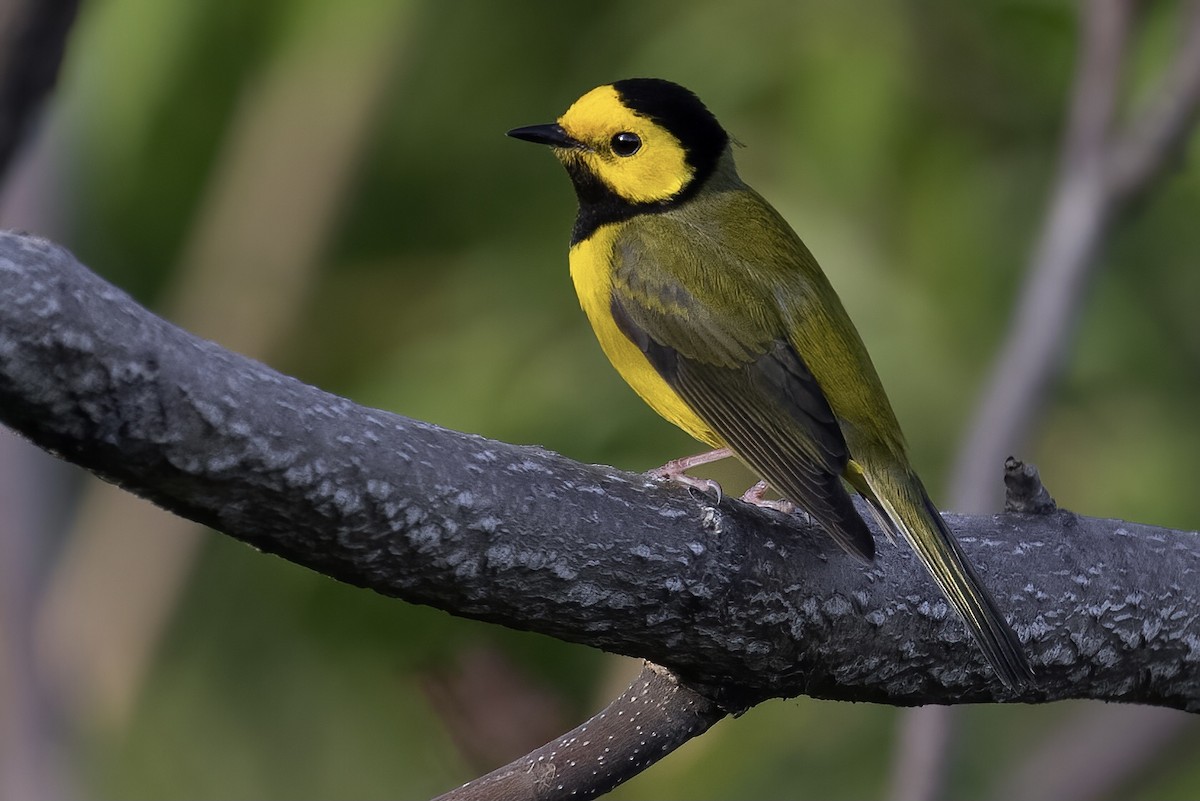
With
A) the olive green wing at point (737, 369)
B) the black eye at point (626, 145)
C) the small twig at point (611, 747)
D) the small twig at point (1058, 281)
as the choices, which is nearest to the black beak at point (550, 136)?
the black eye at point (626, 145)

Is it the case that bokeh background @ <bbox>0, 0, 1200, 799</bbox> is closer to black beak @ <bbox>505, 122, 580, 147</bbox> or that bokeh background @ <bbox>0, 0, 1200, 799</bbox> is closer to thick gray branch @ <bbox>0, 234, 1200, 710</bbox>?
black beak @ <bbox>505, 122, 580, 147</bbox>

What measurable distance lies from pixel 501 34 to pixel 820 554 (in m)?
4.56

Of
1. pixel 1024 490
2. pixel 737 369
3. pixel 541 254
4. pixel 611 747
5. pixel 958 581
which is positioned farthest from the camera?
pixel 541 254

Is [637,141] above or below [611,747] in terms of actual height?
above

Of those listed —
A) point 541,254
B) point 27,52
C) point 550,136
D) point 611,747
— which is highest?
point 550,136

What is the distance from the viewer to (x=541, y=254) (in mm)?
6305

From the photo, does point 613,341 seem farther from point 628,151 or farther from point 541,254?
point 541,254

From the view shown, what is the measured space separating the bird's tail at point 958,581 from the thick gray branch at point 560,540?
0.16ft

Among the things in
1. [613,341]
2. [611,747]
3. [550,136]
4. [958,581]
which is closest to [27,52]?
[611,747]

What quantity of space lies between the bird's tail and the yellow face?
4.22ft

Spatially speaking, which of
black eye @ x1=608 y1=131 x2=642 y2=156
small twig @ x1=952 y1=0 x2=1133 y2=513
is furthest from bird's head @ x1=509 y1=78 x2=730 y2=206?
small twig @ x1=952 y1=0 x2=1133 y2=513

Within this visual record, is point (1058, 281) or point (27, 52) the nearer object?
point (27, 52)

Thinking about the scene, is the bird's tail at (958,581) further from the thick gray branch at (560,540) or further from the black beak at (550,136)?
the black beak at (550,136)

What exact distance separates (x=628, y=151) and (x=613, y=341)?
69cm
